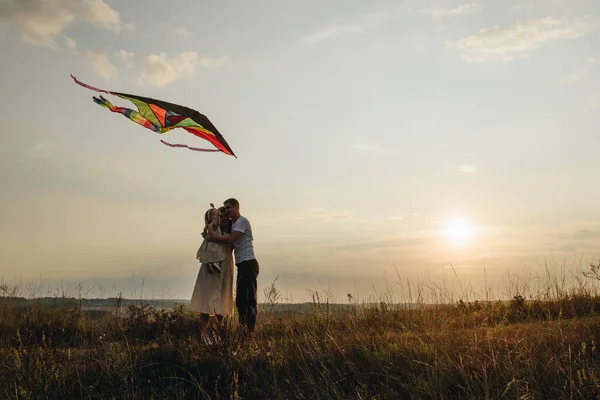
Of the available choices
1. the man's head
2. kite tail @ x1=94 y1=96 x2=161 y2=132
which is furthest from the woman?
kite tail @ x1=94 y1=96 x2=161 y2=132

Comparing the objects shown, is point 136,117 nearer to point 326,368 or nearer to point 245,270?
point 245,270

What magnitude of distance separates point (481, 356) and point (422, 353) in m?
0.62

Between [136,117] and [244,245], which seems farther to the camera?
[244,245]

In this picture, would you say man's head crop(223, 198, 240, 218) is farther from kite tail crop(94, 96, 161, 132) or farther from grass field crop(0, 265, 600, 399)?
grass field crop(0, 265, 600, 399)

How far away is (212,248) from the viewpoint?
26.4 ft

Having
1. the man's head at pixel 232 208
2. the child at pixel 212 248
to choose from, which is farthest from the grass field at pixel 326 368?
the man's head at pixel 232 208

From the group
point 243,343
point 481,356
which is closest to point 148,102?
point 243,343

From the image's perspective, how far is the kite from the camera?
7250 millimetres

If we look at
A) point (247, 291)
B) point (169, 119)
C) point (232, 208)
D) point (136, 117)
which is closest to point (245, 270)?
point (247, 291)

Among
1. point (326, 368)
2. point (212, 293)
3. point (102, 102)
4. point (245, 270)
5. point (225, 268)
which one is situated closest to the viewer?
point (326, 368)

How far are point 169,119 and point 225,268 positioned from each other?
243 cm

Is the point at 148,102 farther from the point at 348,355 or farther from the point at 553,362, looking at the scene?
the point at 553,362

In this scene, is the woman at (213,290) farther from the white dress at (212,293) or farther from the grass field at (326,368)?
the grass field at (326,368)

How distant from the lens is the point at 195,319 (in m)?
10.5
